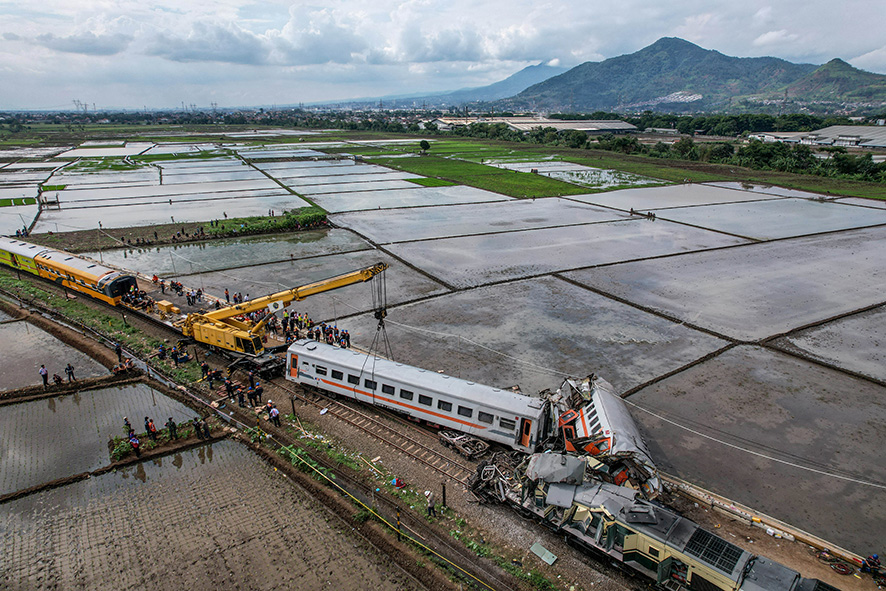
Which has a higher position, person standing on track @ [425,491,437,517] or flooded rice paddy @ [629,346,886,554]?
person standing on track @ [425,491,437,517]

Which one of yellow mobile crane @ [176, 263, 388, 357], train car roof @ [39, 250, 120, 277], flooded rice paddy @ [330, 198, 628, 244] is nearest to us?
yellow mobile crane @ [176, 263, 388, 357]

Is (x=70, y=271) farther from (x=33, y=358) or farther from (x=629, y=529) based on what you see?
(x=629, y=529)

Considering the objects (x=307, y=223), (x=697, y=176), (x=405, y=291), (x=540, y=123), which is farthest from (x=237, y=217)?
(x=540, y=123)

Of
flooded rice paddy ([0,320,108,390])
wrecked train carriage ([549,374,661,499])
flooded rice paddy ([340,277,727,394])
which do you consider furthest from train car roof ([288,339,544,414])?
flooded rice paddy ([0,320,108,390])

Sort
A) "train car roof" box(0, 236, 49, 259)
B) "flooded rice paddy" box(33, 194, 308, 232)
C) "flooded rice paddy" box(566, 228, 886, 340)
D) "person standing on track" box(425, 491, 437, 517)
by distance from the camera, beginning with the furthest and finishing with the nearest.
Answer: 1. "flooded rice paddy" box(33, 194, 308, 232)
2. "train car roof" box(0, 236, 49, 259)
3. "flooded rice paddy" box(566, 228, 886, 340)
4. "person standing on track" box(425, 491, 437, 517)

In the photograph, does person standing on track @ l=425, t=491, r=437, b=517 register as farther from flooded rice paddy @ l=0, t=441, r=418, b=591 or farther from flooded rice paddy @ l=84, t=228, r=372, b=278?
flooded rice paddy @ l=84, t=228, r=372, b=278

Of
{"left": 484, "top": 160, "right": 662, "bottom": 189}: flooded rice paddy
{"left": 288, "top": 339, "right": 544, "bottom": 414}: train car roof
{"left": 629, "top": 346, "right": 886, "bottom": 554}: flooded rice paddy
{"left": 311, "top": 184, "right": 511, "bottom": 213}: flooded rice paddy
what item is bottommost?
{"left": 629, "top": 346, "right": 886, "bottom": 554}: flooded rice paddy

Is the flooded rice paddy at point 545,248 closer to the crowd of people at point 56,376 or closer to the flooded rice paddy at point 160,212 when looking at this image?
the crowd of people at point 56,376
